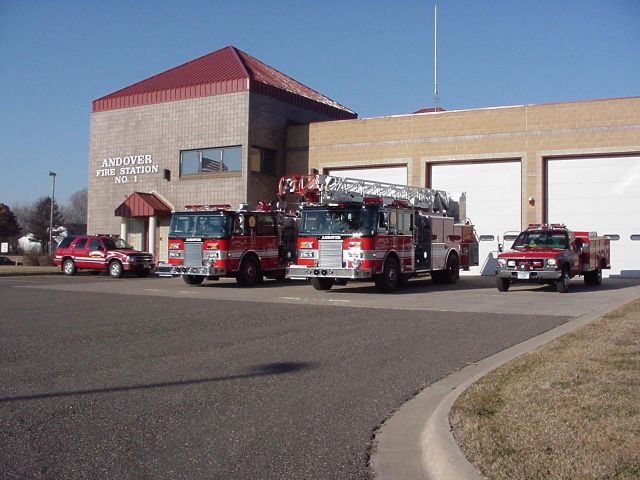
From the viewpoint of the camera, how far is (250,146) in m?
34.6

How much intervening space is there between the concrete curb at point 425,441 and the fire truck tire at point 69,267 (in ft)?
83.4

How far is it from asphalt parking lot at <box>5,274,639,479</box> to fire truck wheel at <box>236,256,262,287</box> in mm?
5487

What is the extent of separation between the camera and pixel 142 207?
36531mm

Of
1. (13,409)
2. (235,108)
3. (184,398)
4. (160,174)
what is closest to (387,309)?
(184,398)

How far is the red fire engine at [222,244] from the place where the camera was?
2277 cm

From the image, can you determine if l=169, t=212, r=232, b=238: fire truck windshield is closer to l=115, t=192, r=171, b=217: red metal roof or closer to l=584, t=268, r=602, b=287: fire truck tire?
l=584, t=268, r=602, b=287: fire truck tire

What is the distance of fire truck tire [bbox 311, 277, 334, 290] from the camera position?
22.2m

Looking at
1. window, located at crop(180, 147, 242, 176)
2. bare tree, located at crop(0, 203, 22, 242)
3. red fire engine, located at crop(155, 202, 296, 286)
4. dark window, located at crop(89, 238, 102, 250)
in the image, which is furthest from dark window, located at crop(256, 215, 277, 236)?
bare tree, located at crop(0, 203, 22, 242)

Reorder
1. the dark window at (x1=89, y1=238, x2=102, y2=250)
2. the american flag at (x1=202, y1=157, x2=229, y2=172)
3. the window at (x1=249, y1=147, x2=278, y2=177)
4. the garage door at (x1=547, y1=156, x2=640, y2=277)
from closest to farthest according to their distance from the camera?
the garage door at (x1=547, y1=156, x2=640, y2=277) → the dark window at (x1=89, y1=238, x2=102, y2=250) → the window at (x1=249, y1=147, x2=278, y2=177) → the american flag at (x1=202, y1=157, x2=229, y2=172)

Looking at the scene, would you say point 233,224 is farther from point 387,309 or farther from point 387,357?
point 387,357

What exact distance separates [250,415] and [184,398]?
3.17ft

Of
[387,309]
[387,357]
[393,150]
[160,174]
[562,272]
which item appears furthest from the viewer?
[160,174]

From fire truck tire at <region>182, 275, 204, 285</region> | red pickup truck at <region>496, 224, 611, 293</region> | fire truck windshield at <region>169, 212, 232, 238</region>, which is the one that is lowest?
fire truck tire at <region>182, 275, 204, 285</region>

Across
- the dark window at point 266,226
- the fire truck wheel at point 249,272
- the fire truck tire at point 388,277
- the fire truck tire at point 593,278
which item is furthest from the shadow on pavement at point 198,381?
the fire truck tire at point 593,278
